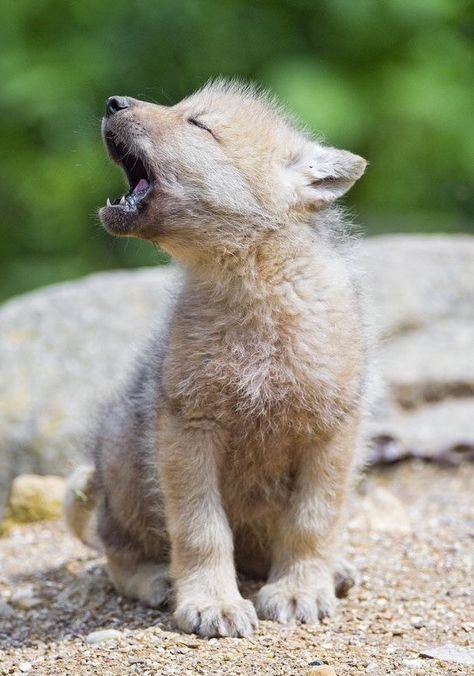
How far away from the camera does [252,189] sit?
4953 millimetres

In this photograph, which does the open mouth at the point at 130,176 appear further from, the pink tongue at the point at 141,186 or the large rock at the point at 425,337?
the large rock at the point at 425,337

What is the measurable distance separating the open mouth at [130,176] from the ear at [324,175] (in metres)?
0.64

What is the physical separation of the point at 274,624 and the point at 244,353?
43.2 inches

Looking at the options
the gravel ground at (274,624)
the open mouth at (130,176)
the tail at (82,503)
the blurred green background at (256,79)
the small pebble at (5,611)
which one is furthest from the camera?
the blurred green background at (256,79)

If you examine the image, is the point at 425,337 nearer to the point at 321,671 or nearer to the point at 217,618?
the point at 217,618

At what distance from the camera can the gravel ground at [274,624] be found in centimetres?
428

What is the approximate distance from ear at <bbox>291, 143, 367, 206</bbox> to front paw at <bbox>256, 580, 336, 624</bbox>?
63.5 inches

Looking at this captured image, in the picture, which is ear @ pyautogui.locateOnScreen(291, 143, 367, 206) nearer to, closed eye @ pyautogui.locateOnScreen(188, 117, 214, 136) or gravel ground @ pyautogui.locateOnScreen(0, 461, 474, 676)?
closed eye @ pyautogui.locateOnScreen(188, 117, 214, 136)

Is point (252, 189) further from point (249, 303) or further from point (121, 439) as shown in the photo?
point (121, 439)

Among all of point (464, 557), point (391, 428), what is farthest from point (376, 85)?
point (464, 557)

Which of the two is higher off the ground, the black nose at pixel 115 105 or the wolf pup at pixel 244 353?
the black nose at pixel 115 105

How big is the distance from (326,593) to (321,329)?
3.64 ft

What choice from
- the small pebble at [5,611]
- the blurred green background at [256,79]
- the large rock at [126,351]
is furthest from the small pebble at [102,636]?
the blurred green background at [256,79]

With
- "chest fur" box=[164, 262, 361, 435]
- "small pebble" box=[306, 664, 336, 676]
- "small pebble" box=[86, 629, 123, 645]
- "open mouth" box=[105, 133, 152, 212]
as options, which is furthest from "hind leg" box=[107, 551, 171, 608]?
"open mouth" box=[105, 133, 152, 212]
